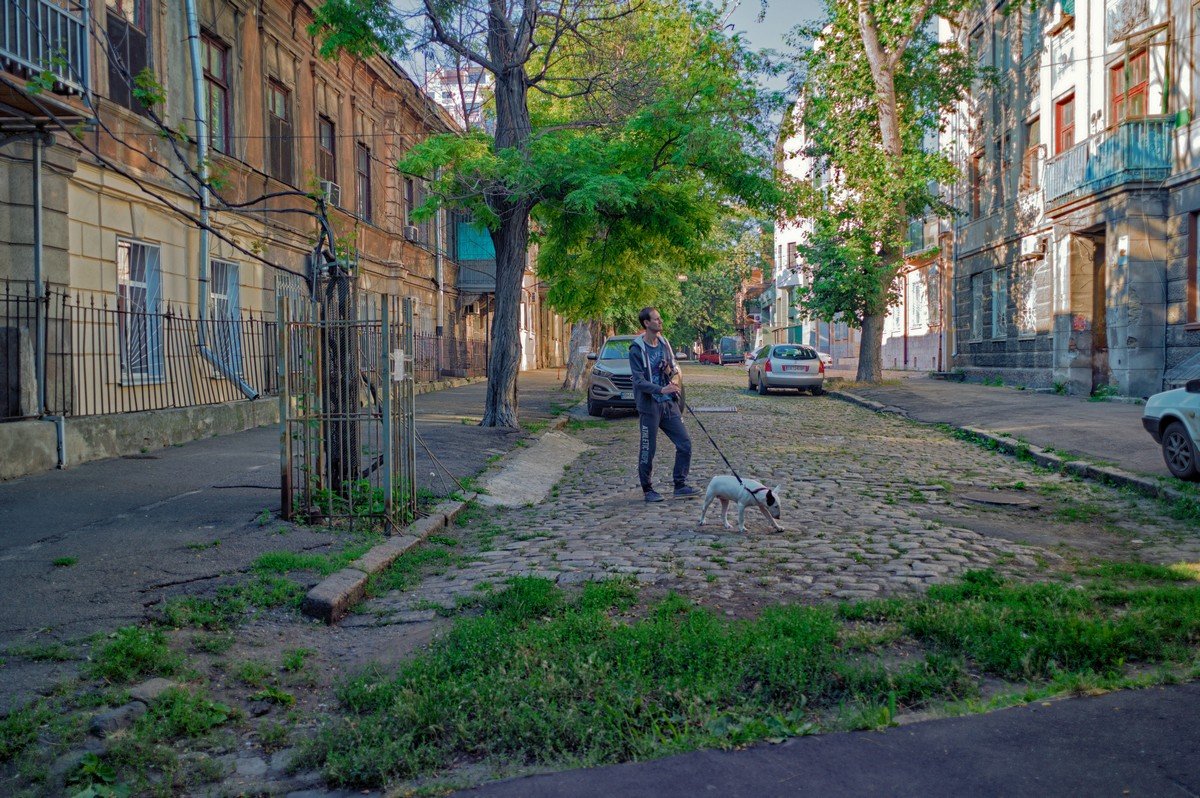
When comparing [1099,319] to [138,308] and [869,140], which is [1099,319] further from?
[138,308]

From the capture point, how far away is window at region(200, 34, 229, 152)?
16.1 metres

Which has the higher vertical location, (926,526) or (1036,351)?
(1036,351)

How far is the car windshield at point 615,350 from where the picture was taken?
20.1 metres

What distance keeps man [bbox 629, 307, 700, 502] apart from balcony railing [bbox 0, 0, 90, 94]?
5794 mm

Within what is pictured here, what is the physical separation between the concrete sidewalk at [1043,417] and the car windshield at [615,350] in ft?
19.8

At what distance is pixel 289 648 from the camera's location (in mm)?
4809

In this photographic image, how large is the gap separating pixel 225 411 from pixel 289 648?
9608 millimetres

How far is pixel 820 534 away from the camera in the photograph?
7.21m

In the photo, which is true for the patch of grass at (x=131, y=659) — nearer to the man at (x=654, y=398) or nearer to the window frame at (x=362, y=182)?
the man at (x=654, y=398)

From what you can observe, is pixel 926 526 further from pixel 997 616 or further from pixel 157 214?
pixel 157 214

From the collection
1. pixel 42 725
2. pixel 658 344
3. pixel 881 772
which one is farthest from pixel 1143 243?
pixel 42 725

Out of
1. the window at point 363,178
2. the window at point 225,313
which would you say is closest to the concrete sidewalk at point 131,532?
the window at point 225,313

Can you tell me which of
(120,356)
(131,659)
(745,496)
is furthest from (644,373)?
(120,356)

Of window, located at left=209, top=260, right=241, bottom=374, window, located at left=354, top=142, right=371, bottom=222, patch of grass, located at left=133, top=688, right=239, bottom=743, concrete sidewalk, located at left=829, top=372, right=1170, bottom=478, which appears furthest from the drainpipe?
concrete sidewalk, located at left=829, top=372, right=1170, bottom=478
